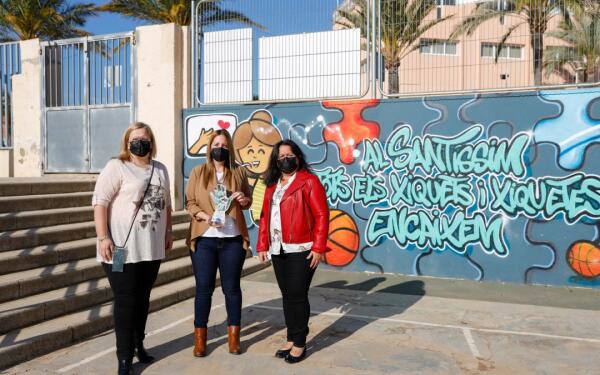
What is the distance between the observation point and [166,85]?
8.78m

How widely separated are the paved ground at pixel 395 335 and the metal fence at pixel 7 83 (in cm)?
654

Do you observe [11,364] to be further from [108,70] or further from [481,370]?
[108,70]

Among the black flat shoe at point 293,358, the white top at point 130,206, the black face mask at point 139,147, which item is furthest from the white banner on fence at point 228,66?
the black flat shoe at point 293,358

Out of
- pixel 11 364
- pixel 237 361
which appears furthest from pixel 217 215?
pixel 11 364

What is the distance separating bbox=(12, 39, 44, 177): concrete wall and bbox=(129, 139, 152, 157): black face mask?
7125 mm

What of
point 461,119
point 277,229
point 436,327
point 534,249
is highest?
point 461,119

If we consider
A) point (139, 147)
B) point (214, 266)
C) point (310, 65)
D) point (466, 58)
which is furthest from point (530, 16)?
point (139, 147)

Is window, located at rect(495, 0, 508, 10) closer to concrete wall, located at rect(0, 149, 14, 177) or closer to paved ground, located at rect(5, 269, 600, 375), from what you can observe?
paved ground, located at rect(5, 269, 600, 375)

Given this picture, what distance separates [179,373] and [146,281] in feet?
2.43

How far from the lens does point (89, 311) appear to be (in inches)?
196

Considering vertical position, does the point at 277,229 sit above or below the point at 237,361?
above

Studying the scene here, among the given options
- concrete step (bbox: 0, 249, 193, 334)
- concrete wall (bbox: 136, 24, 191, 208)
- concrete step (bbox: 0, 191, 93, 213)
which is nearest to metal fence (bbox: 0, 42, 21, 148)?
concrete wall (bbox: 136, 24, 191, 208)

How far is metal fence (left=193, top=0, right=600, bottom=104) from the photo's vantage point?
22.8 feet

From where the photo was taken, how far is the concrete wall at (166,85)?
876 cm
